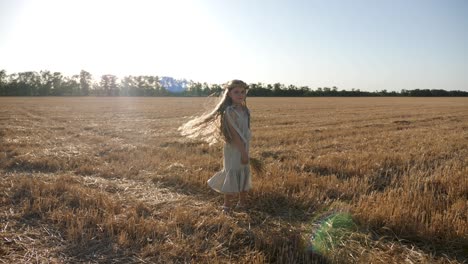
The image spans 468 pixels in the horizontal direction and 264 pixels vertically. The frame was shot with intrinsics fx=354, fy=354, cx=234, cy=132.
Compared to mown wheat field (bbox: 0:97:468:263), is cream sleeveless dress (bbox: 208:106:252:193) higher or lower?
higher

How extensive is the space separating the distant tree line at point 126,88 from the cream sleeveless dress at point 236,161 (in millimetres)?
103412

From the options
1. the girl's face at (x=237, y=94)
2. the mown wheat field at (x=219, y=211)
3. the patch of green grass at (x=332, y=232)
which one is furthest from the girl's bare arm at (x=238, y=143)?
the patch of green grass at (x=332, y=232)

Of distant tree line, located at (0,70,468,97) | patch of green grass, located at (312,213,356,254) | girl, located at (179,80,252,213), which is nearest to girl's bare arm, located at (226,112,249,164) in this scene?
girl, located at (179,80,252,213)

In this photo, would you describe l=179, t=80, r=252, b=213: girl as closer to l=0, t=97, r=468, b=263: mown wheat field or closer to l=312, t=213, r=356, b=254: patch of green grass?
l=0, t=97, r=468, b=263: mown wheat field

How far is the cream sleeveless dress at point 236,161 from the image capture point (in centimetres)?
468

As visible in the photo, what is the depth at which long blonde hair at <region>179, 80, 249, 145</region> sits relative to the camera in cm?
473

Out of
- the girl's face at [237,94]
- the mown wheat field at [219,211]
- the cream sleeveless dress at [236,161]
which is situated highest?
the girl's face at [237,94]

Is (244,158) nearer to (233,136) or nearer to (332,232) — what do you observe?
(233,136)

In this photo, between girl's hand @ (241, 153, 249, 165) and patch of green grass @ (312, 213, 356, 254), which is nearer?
patch of green grass @ (312, 213, 356, 254)

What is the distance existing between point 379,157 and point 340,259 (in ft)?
17.1

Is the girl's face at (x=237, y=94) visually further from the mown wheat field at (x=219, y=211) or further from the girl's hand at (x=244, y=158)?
the mown wheat field at (x=219, y=211)

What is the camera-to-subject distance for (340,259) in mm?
3518

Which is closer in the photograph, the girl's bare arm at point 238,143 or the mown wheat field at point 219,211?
the mown wheat field at point 219,211

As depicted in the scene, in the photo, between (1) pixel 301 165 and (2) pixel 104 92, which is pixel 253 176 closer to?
(1) pixel 301 165
